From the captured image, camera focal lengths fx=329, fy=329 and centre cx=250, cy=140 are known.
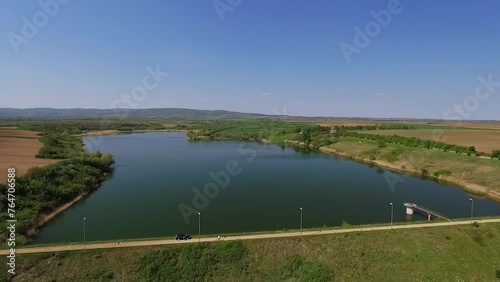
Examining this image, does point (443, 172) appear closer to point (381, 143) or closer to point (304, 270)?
point (381, 143)

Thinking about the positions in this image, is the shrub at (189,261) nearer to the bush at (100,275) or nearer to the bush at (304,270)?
the bush at (100,275)

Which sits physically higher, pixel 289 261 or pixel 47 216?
pixel 47 216

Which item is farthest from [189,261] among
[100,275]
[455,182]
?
[455,182]

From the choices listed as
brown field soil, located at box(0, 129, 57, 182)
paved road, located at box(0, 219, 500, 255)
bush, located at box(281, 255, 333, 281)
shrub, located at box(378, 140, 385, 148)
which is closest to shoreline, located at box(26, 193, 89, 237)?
paved road, located at box(0, 219, 500, 255)

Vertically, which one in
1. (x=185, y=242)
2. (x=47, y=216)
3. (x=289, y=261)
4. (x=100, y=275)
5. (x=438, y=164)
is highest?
(x=438, y=164)

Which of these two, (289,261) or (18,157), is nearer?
(289,261)

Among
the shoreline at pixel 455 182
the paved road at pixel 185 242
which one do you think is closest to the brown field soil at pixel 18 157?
the paved road at pixel 185 242

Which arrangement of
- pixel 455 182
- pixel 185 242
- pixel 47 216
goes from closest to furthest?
pixel 185 242 < pixel 47 216 < pixel 455 182

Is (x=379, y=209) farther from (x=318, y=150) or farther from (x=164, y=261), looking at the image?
(x=318, y=150)
